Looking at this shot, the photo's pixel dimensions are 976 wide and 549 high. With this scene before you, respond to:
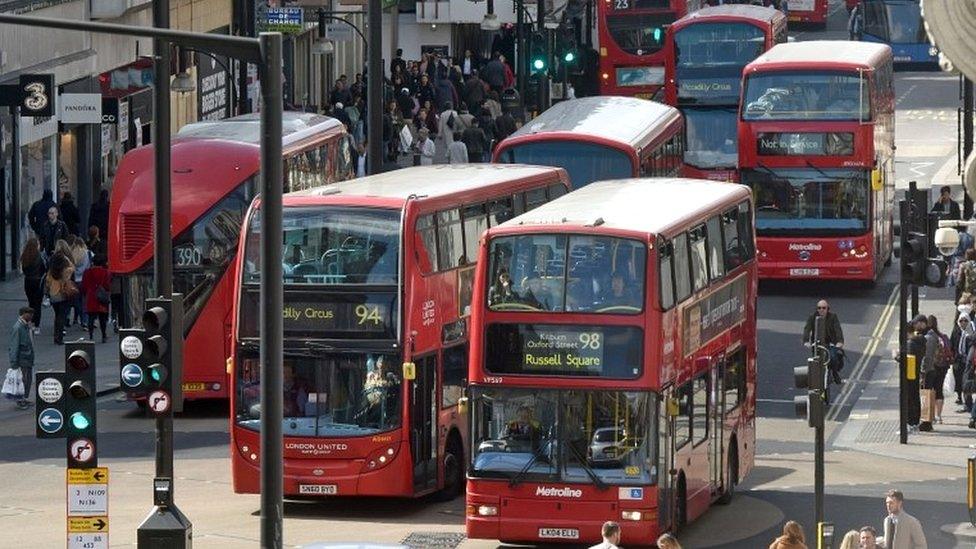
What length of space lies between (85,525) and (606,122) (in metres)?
21.3

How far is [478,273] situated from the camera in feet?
79.1

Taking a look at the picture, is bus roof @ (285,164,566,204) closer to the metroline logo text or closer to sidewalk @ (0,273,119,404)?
the metroline logo text

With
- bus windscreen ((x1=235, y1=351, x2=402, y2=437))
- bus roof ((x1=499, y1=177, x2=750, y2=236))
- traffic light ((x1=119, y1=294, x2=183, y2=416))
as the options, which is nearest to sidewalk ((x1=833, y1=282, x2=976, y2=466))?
bus roof ((x1=499, y1=177, x2=750, y2=236))

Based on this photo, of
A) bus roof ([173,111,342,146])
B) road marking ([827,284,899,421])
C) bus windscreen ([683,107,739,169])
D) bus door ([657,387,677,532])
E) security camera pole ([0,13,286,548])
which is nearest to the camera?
security camera pole ([0,13,286,548])

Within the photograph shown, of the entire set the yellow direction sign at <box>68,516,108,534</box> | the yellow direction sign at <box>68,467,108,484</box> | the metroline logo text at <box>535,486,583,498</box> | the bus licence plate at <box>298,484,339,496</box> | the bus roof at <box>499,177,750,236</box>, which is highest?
the bus roof at <box>499,177,750,236</box>

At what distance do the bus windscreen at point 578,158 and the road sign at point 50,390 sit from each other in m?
19.4

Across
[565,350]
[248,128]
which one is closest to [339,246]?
[565,350]

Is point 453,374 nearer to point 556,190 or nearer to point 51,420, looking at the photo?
point 556,190

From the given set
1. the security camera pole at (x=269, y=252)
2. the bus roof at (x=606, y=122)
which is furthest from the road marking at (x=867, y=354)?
the security camera pole at (x=269, y=252)

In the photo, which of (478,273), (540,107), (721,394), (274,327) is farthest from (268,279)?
(540,107)

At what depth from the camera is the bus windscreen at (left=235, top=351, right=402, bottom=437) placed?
1032 inches

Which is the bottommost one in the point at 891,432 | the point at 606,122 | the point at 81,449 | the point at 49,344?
the point at 891,432

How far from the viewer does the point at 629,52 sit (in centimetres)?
6184

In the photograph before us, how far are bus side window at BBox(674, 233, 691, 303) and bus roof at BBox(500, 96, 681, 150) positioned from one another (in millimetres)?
13376
